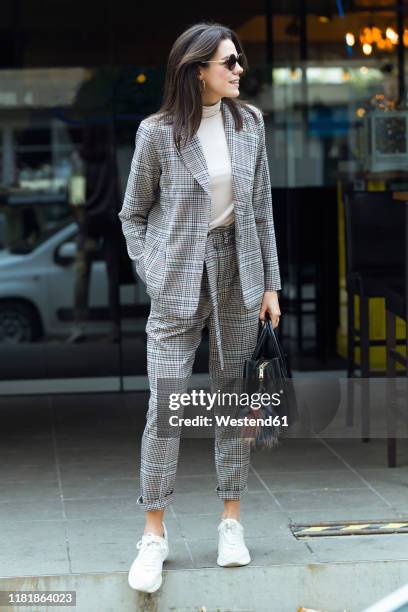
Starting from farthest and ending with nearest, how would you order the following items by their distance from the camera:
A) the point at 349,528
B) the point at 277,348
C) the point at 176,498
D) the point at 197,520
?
the point at 176,498 < the point at 197,520 < the point at 349,528 < the point at 277,348

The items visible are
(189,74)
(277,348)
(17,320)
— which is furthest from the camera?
(17,320)

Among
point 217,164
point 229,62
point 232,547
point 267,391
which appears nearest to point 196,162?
point 217,164

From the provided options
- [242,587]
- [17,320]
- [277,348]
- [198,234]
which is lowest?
[242,587]

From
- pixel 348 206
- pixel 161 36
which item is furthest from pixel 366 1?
pixel 348 206

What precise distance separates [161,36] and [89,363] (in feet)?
7.78

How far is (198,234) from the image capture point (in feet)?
14.0

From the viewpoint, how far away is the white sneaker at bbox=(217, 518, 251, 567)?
176 inches

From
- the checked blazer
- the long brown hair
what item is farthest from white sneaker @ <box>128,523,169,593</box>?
the long brown hair

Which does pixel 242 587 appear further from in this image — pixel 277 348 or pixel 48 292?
pixel 48 292

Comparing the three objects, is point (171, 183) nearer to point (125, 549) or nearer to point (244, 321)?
point (244, 321)

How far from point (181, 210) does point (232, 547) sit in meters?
1.29

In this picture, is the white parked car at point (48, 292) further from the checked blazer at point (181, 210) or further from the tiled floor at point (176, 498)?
the checked blazer at point (181, 210)

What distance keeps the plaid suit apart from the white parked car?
413cm

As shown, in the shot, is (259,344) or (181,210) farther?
(259,344)
